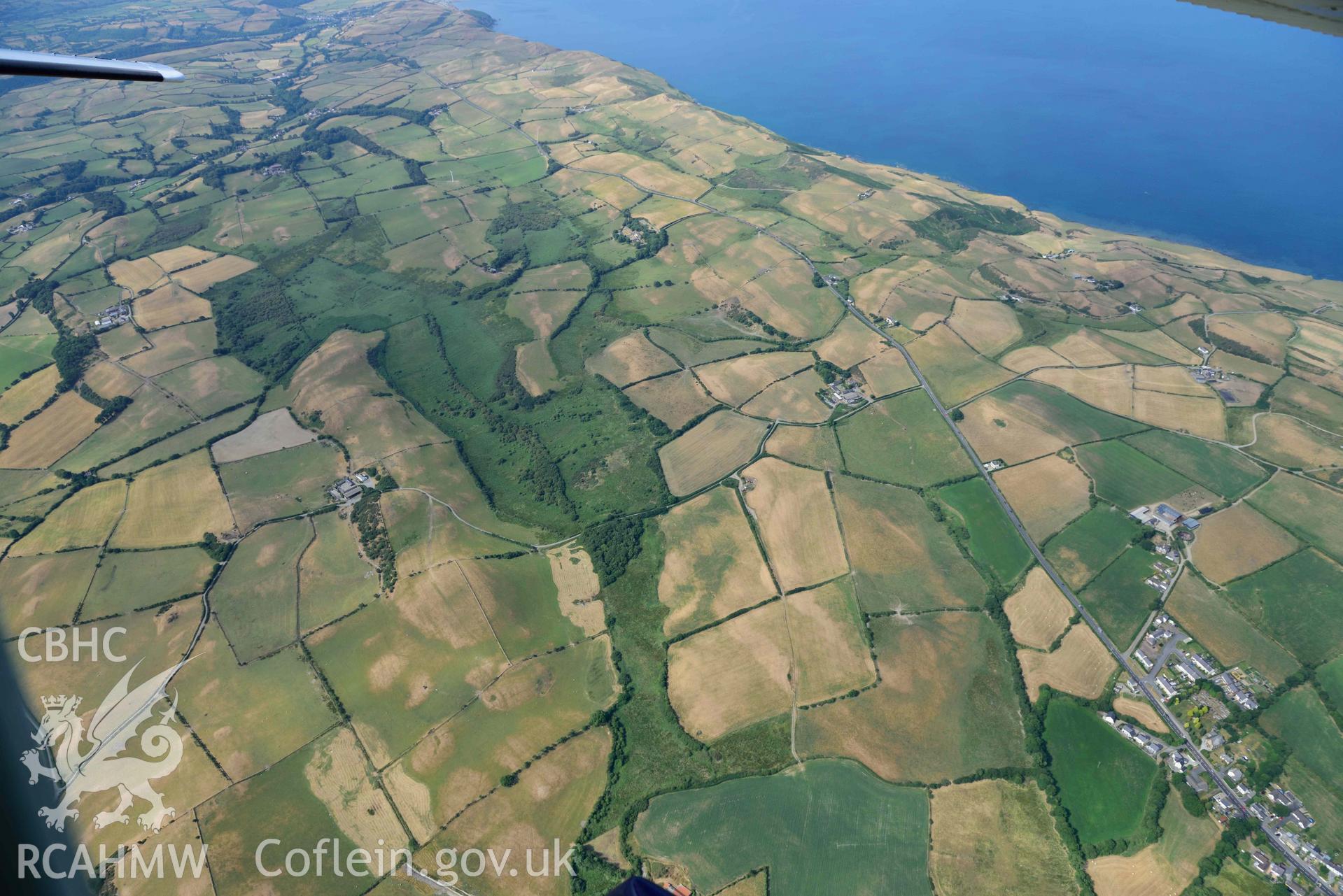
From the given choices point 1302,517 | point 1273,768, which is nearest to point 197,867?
point 1273,768

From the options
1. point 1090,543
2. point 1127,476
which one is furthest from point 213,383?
point 1127,476

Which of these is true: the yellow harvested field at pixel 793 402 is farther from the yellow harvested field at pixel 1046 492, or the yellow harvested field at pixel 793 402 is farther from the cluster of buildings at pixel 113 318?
the cluster of buildings at pixel 113 318

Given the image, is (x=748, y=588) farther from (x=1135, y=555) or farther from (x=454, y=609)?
(x=1135, y=555)

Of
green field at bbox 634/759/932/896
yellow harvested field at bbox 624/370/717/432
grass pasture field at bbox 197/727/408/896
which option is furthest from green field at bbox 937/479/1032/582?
grass pasture field at bbox 197/727/408/896

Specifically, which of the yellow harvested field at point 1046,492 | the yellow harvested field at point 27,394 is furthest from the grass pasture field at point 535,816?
the yellow harvested field at point 27,394

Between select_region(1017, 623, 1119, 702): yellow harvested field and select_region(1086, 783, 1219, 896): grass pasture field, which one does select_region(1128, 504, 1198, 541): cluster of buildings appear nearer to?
select_region(1017, 623, 1119, 702): yellow harvested field

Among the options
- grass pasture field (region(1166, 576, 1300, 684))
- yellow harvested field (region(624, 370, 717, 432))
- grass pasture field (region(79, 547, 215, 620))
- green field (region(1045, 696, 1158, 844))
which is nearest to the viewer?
green field (region(1045, 696, 1158, 844))

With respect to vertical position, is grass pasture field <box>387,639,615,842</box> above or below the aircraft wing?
below
